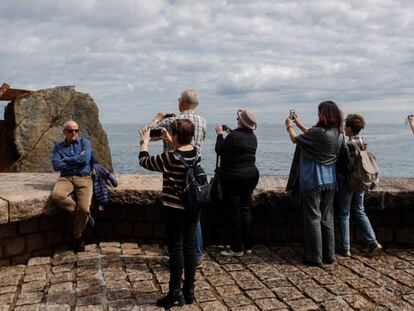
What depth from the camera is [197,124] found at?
5.40 metres

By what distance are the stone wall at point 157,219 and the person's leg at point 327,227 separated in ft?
2.27

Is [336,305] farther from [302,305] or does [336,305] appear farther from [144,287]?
[144,287]

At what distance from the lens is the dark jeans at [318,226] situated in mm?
5461

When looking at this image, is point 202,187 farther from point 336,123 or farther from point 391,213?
point 391,213

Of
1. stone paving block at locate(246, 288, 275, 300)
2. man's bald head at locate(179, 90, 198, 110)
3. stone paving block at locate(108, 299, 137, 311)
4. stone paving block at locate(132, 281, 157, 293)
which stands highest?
man's bald head at locate(179, 90, 198, 110)

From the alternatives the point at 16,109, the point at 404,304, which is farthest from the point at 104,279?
the point at 16,109

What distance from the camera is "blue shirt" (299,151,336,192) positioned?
5402 mm

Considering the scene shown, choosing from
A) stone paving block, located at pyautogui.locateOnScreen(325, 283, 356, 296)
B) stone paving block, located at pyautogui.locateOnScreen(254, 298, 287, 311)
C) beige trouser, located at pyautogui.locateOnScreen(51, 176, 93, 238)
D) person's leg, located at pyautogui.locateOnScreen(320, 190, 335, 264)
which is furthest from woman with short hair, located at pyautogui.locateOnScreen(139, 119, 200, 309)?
person's leg, located at pyautogui.locateOnScreen(320, 190, 335, 264)

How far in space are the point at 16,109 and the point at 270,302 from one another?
8.81 m

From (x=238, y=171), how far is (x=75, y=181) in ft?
6.54

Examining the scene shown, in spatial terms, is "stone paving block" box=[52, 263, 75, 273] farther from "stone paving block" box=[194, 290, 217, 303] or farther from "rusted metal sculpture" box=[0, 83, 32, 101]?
"rusted metal sculpture" box=[0, 83, 32, 101]

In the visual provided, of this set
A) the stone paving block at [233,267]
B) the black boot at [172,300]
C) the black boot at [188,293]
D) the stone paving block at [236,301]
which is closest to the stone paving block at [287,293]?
the stone paving block at [236,301]

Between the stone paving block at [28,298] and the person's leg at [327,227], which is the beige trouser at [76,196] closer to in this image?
the stone paving block at [28,298]

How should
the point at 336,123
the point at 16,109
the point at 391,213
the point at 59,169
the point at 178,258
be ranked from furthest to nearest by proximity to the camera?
the point at 16,109 → the point at 391,213 → the point at 59,169 → the point at 336,123 → the point at 178,258
